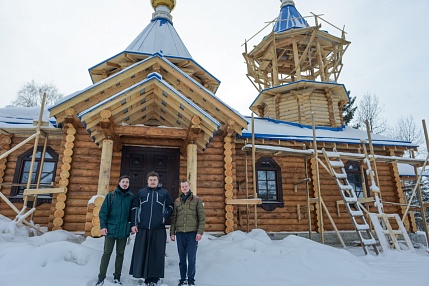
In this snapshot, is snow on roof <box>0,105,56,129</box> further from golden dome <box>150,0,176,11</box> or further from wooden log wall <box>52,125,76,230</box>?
golden dome <box>150,0,176,11</box>

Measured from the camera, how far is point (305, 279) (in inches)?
173

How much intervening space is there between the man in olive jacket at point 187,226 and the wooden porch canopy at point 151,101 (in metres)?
2.37

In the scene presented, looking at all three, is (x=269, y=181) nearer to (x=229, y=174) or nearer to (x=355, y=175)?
(x=229, y=174)

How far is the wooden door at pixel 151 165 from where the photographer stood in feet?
26.5

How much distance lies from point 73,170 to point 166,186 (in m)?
2.56

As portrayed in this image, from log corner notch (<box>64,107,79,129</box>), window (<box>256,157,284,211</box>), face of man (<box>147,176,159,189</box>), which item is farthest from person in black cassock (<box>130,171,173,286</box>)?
window (<box>256,157,284,211</box>)

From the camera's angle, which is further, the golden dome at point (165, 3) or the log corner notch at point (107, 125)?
the golden dome at point (165, 3)

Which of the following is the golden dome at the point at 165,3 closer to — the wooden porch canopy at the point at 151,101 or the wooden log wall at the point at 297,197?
the wooden porch canopy at the point at 151,101

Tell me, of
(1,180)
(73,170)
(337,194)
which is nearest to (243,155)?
(337,194)

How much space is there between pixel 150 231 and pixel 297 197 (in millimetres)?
6905

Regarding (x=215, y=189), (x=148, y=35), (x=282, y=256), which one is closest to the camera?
(x=282, y=256)

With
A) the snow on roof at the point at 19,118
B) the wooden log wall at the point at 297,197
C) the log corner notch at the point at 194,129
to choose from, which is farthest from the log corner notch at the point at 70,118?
the wooden log wall at the point at 297,197

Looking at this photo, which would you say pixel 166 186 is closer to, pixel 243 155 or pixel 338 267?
pixel 243 155

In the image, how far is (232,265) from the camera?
15.9 ft
